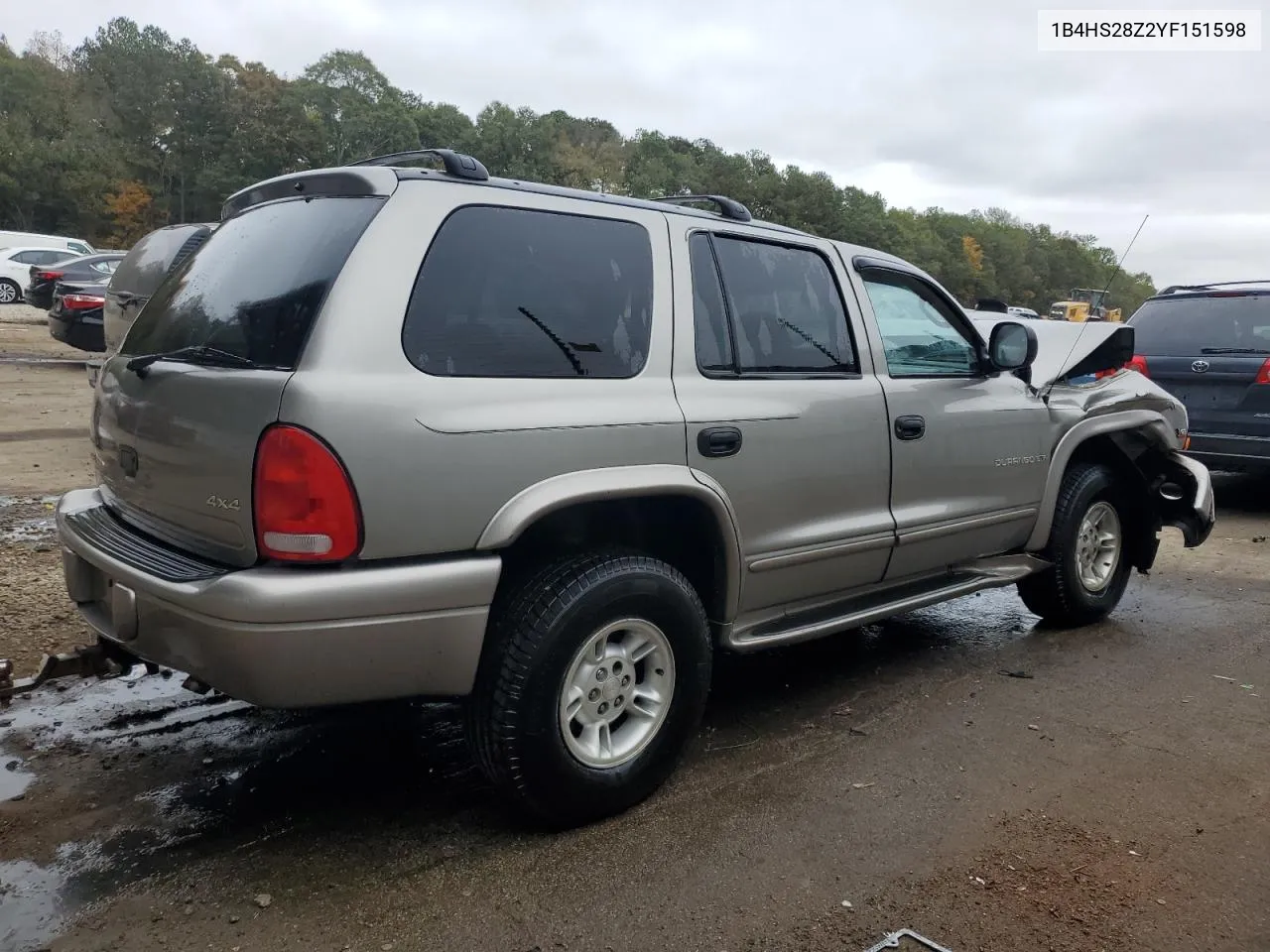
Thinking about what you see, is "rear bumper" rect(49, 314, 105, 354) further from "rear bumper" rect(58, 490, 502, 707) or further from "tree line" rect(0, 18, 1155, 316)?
"tree line" rect(0, 18, 1155, 316)

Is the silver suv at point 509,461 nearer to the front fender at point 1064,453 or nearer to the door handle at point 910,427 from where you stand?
the door handle at point 910,427

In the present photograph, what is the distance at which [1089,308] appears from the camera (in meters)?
5.91

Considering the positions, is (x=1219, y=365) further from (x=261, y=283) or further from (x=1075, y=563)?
(x=261, y=283)

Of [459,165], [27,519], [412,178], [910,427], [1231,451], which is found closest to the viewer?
[412,178]

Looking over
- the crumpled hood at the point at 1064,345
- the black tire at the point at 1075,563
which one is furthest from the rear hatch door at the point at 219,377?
the black tire at the point at 1075,563

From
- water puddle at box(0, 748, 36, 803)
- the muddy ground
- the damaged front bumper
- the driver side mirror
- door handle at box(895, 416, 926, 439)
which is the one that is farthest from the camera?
the damaged front bumper

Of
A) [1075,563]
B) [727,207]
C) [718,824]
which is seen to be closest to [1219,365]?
[1075,563]

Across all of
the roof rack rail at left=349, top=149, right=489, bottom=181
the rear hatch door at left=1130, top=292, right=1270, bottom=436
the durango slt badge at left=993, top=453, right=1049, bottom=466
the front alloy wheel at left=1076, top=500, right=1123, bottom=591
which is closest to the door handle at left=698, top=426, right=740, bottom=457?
the roof rack rail at left=349, top=149, right=489, bottom=181

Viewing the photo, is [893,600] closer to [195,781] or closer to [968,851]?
[968,851]

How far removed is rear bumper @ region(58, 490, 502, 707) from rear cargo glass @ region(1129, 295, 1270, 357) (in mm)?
6885

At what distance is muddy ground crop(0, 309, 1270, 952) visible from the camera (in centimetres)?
252

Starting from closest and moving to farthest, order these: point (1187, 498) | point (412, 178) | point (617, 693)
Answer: point (412, 178) → point (617, 693) → point (1187, 498)

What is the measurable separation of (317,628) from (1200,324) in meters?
8.05

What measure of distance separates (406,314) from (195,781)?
5.58 ft
